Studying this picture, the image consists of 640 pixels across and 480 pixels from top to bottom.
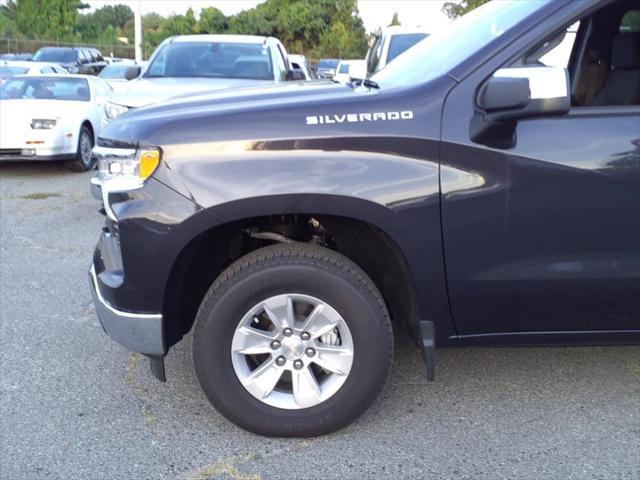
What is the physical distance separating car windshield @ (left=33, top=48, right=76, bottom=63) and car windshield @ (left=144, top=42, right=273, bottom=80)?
825 inches

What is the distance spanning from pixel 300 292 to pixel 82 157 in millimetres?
8332

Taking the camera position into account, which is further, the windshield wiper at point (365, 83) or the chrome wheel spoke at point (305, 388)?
the windshield wiper at point (365, 83)

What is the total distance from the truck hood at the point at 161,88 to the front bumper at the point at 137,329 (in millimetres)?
4068

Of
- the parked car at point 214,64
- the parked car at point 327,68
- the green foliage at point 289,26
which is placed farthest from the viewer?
the green foliage at point 289,26

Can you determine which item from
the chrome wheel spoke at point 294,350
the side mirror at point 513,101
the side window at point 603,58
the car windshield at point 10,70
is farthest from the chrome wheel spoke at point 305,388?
the car windshield at point 10,70

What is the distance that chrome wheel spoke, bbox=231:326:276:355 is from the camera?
10.1 ft

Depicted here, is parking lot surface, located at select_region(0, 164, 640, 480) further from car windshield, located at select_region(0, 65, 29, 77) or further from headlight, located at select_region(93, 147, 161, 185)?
car windshield, located at select_region(0, 65, 29, 77)

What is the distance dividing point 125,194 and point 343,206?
0.90m

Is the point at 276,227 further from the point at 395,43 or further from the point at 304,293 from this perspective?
the point at 395,43

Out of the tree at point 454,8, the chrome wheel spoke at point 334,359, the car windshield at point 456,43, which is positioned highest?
the tree at point 454,8

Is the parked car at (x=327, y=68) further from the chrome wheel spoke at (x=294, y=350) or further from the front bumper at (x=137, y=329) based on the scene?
the front bumper at (x=137, y=329)

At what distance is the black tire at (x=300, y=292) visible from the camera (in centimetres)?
303

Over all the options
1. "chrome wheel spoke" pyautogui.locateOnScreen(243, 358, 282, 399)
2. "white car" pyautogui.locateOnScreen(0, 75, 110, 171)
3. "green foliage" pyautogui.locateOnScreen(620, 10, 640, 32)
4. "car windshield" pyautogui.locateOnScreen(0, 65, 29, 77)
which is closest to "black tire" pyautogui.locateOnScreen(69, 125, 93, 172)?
"white car" pyautogui.locateOnScreen(0, 75, 110, 171)

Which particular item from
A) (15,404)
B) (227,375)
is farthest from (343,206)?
(15,404)
